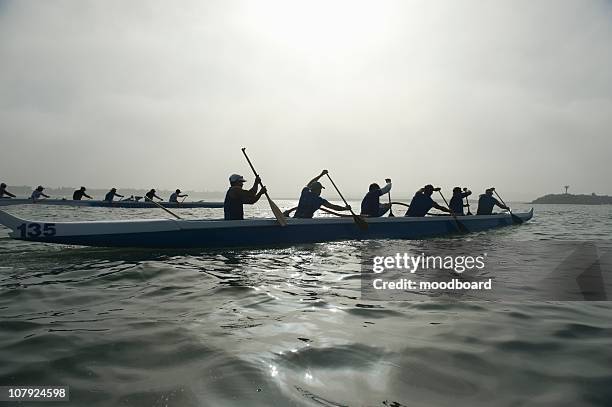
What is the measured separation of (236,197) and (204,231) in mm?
1341

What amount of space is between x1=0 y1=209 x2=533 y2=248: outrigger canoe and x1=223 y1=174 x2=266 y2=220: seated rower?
0.45m

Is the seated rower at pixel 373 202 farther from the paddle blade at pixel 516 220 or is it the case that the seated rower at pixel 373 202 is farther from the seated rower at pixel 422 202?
the paddle blade at pixel 516 220

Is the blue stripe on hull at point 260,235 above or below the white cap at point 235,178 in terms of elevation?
below

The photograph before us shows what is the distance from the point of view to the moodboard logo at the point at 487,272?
17.6ft

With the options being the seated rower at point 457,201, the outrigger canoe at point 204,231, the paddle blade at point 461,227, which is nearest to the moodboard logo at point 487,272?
the outrigger canoe at point 204,231

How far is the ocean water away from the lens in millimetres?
2473

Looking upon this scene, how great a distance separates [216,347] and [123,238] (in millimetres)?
6245

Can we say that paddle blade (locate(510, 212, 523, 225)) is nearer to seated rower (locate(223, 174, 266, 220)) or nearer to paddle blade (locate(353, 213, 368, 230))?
paddle blade (locate(353, 213, 368, 230))

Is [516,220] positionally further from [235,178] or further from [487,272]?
[235,178]

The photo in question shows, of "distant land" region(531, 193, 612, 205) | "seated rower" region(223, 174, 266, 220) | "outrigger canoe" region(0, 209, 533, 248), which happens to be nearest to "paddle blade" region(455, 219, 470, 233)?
"outrigger canoe" region(0, 209, 533, 248)

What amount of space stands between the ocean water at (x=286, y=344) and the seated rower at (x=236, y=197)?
12.3 ft

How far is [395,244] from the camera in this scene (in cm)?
1101

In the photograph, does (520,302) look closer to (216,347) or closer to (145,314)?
(216,347)

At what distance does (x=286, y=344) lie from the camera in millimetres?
3271
